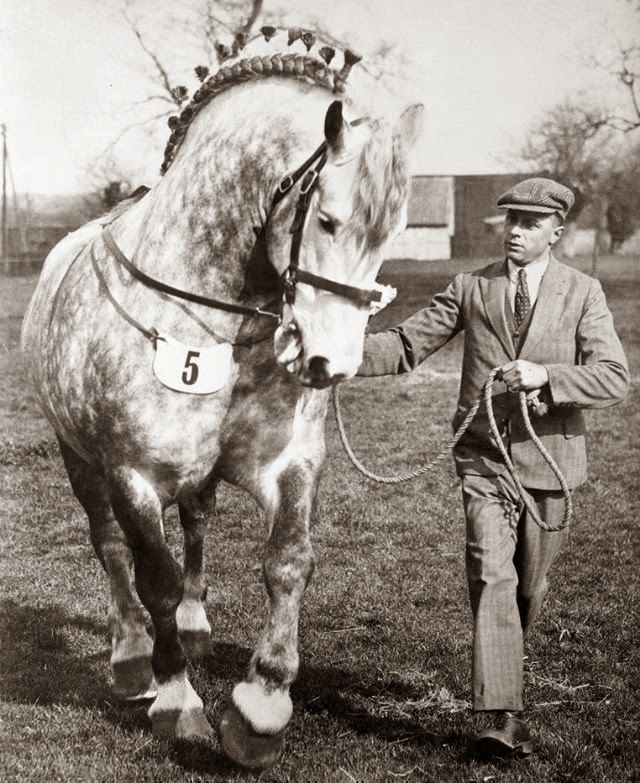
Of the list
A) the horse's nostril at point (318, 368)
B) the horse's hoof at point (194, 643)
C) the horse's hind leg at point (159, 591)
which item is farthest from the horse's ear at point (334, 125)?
the horse's hoof at point (194, 643)

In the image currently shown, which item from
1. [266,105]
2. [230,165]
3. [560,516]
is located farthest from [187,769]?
[266,105]

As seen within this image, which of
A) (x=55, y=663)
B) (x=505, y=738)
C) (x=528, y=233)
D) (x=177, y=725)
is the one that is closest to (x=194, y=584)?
(x=55, y=663)

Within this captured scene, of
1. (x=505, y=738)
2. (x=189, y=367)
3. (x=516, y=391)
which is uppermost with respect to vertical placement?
(x=189, y=367)

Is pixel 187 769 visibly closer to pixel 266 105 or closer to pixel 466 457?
pixel 466 457

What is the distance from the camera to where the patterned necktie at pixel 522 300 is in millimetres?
4242

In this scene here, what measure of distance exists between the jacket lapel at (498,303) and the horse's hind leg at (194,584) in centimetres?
168

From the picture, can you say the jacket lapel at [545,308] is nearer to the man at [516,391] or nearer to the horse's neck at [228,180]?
the man at [516,391]

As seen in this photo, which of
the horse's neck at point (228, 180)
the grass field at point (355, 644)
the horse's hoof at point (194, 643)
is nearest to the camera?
the horse's neck at point (228, 180)

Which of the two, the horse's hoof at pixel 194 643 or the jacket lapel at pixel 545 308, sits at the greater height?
the jacket lapel at pixel 545 308

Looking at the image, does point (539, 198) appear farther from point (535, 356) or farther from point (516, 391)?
point (516, 391)

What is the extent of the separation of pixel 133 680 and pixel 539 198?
2896 millimetres

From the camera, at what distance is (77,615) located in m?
5.83

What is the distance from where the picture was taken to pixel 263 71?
3.90 metres

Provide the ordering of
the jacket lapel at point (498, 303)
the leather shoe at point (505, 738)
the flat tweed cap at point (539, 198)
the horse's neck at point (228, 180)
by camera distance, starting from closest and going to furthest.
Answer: the horse's neck at point (228, 180), the leather shoe at point (505, 738), the flat tweed cap at point (539, 198), the jacket lapel at point (498, 303)
